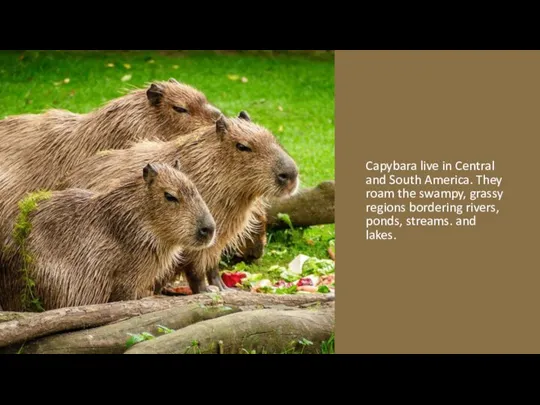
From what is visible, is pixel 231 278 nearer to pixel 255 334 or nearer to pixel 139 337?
pixel 255 334

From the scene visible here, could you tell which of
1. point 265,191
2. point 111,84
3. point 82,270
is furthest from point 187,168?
point 111,84

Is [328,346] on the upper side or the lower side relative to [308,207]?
lower

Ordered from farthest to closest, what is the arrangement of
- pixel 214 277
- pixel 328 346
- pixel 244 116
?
pixel 214 277 → pixel 244 116 → pixel 328 346

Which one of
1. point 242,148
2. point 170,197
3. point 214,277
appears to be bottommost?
point 214,277

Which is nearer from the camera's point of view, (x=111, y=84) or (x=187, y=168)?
(x=187, y=168)

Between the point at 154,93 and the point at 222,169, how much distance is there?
3.84 feet

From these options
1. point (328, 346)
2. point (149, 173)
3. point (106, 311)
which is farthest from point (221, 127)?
point (328, 346)

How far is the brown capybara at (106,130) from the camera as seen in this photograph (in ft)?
28.3

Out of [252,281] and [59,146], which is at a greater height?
[59,146]

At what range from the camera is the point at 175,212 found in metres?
7.22

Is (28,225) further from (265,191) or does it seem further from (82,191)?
(265,191)

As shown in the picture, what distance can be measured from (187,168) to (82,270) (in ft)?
4.12

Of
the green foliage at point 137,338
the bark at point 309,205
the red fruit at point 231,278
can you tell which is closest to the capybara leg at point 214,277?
the red fruit at point 231,278

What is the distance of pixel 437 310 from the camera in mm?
6625
